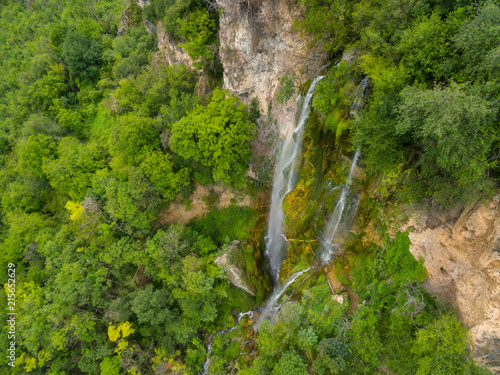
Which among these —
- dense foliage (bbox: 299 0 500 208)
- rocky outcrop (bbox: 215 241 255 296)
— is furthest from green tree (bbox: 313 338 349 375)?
dense foliage (bbox: 299 0 500 208)

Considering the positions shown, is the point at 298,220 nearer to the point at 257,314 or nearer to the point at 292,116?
the point at 292,116

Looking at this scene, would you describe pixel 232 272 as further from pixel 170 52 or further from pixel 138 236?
pixel 170 52

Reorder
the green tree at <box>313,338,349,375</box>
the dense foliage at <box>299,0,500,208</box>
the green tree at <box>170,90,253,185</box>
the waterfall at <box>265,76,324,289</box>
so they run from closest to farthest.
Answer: the dense foliage at <box>299,0,500,208</box> < the green tree at <box>313,338,349,375</box> < the green tree at <box>170,90,253,185</box> < the waterfall at <box>265,76,324,289</box>

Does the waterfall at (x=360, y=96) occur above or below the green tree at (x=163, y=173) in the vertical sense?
above

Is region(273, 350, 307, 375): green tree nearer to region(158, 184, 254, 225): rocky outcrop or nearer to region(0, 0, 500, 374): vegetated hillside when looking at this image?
region(0, 0, 500, 374): vegetated hillside

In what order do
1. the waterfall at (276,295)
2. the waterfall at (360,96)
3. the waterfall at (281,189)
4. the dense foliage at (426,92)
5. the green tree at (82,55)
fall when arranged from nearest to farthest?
the dense foliage at (426,92), the waterfall at (360,96), the waterfall at (281,189), the waterfall at (276,295), the green tree at (82,55)

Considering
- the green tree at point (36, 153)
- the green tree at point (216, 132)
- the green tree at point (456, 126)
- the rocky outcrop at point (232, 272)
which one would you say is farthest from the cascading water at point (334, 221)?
the green tree at point (36, 153)

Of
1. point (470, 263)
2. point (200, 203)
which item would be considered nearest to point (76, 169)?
point (200, 203)

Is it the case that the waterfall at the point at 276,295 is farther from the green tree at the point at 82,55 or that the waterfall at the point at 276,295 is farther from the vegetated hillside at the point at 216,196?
the green tree at the point at 82,55
